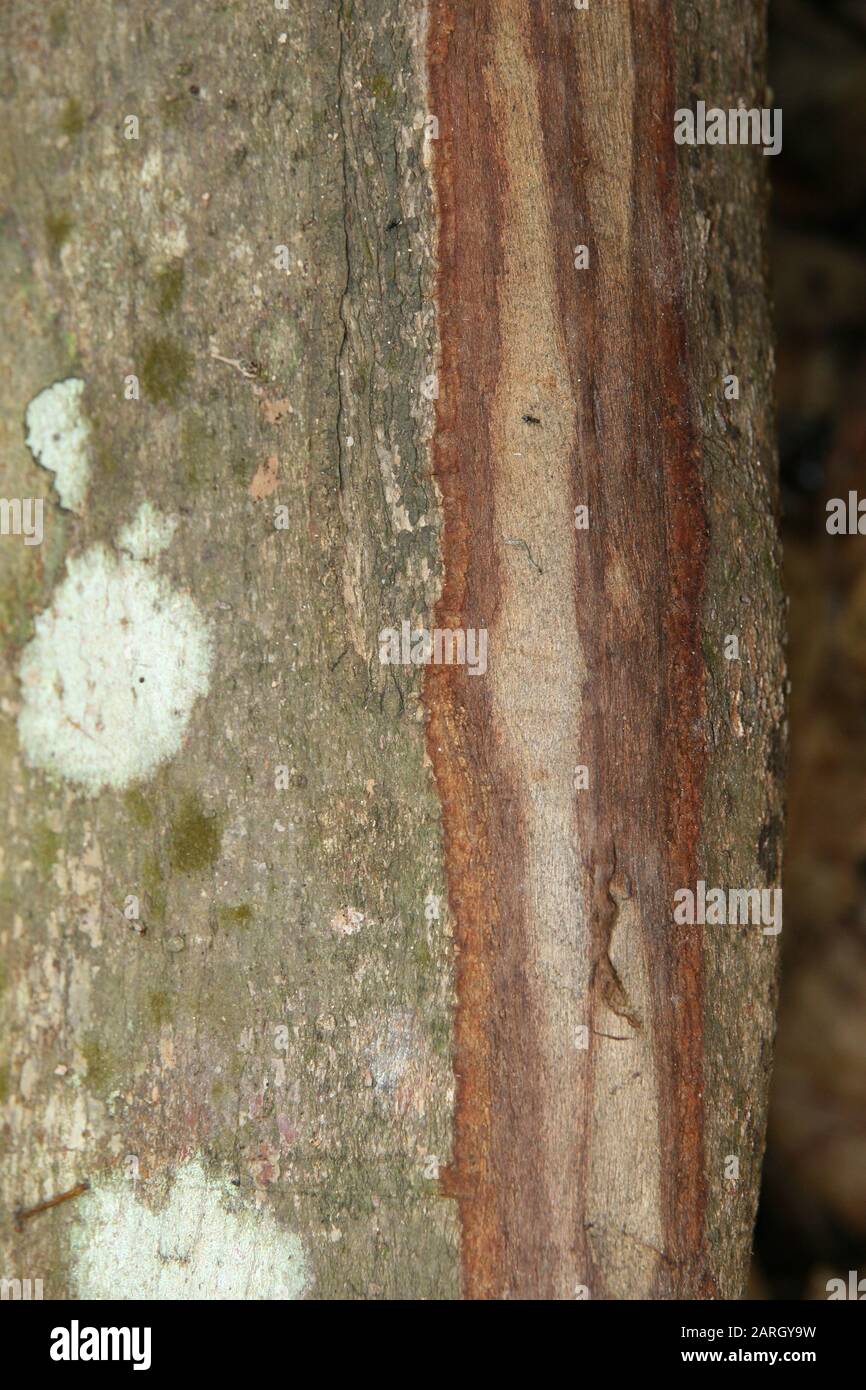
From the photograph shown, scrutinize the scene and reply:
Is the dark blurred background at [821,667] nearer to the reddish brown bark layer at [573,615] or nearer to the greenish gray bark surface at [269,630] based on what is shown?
the reddish brown bark layer at [573,615]

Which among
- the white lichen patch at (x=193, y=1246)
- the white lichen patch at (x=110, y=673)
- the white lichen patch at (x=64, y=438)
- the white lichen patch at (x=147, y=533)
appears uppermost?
the white lichen patch at (x=64, y=438)

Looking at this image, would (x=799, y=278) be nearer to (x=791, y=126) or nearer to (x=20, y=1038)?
(x=791, y=126)

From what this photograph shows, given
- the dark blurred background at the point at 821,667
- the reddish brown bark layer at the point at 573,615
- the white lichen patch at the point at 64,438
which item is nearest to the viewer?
the reddish brown bark layer at the point at 573,615

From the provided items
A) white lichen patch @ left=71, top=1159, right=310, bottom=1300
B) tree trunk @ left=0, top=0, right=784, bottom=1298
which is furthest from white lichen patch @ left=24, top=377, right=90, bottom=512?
white lichen patch @ left=71, top=1159, right=310, bottom=1300

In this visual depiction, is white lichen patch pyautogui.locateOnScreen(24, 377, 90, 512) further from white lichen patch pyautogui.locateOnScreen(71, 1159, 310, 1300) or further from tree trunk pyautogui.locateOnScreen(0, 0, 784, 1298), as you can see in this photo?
white lichen patch pyautogui.locateOnScreen(71, 1159, 310, 1300)

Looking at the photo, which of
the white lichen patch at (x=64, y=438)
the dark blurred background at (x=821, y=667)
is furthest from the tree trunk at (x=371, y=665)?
the dark blurred background at (x=821, y=667)
